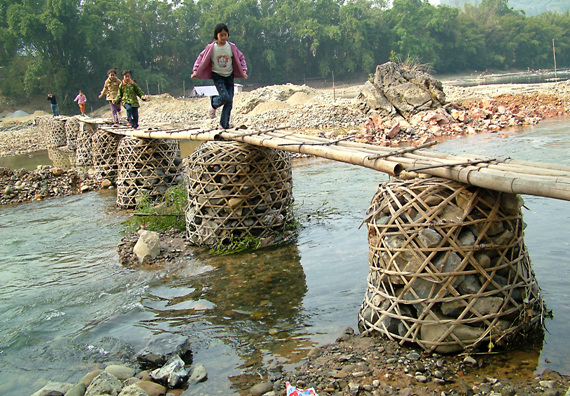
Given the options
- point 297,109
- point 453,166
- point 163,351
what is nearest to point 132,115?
point 163,351

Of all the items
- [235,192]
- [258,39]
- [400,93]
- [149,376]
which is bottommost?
[149,376]

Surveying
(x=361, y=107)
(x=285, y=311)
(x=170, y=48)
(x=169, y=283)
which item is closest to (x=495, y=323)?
(x=285, y=311)

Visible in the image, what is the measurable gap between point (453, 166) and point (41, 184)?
11624mm

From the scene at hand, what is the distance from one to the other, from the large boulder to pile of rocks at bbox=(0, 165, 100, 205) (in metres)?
10.3

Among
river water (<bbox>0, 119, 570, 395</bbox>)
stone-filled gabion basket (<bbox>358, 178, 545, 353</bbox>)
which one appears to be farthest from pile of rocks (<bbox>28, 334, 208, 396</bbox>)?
stone-filled gabion basket (<bbox>358, 178, 545, 353</bbox>)

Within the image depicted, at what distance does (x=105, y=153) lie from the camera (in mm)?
12508

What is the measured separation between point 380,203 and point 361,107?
16094mm

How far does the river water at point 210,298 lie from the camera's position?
4043mm

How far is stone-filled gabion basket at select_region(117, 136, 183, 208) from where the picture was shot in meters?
9.22

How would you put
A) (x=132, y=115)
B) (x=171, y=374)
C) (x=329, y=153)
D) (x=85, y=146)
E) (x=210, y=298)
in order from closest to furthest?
(x=171, y=374) < (x=329, y=153) < (x=210, y=298) < (x=132, y=115) < (x=85, y=146)

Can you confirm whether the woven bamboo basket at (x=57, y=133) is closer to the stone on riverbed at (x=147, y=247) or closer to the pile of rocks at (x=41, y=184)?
the pile of rocks at (x=41, y=184)

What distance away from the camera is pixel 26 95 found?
148ft

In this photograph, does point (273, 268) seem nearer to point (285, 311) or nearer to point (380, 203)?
point (285, 311)

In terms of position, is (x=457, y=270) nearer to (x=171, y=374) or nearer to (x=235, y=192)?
(x=171, y=374)
